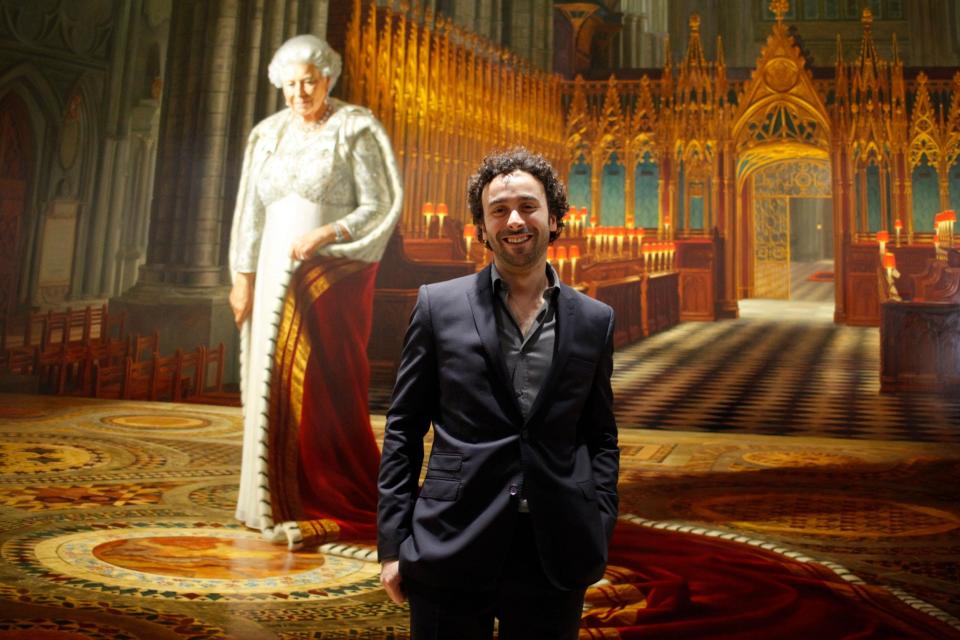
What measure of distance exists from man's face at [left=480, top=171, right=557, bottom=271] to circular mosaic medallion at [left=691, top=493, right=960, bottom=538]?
2.58 m

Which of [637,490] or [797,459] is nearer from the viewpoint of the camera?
[637,490]

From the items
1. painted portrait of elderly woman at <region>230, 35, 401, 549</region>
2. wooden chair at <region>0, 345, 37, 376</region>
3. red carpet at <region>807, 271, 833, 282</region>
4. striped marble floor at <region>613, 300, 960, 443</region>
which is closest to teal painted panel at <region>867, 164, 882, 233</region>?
red carpet at <region>807, 271, 833, 282</region>

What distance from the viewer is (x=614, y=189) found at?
24.0ft

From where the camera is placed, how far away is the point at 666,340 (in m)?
6.89

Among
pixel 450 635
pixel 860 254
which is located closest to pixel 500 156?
pixel 450 635

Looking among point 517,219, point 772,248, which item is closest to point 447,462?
point 517,219

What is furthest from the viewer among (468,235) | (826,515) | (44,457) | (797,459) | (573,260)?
(468,235)

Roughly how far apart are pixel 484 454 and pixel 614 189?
6076mm

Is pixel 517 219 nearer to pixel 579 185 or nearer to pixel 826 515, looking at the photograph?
pixel 826 515

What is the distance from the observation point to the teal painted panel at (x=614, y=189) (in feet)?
24.0

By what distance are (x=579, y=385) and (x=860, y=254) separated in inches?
220

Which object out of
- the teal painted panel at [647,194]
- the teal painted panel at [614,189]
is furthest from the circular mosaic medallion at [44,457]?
the teal painted panel at [647,194]

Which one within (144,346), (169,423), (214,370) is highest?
(144,346)

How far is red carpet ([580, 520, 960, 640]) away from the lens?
8.35 feet
